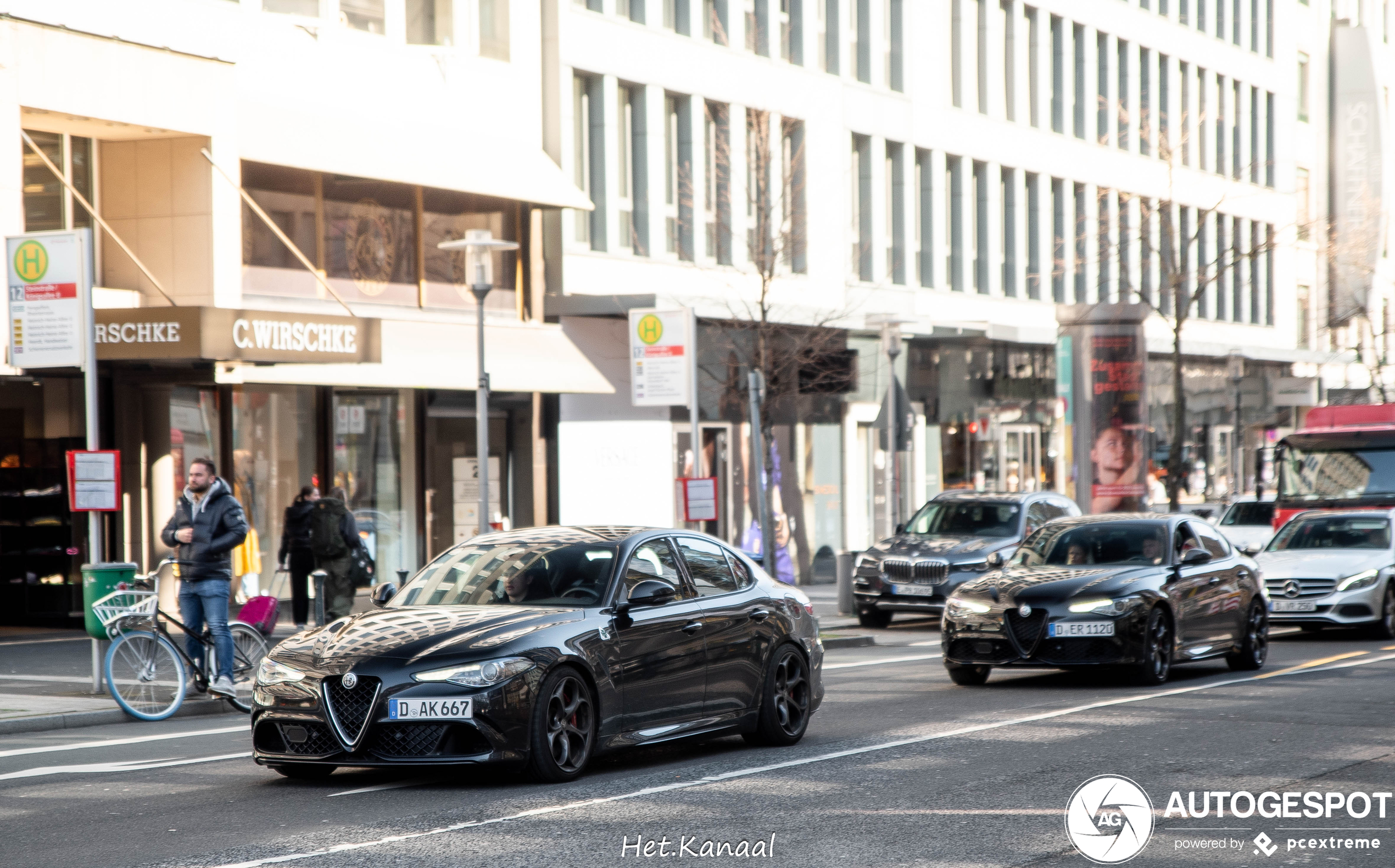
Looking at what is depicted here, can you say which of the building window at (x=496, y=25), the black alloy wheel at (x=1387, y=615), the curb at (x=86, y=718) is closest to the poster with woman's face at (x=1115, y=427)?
the black alloy wheel at (x=1387, y=615)

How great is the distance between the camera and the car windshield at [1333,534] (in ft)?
73.8

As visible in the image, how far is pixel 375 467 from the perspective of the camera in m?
24.9

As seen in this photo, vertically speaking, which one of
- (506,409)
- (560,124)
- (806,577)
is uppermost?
(560,124)

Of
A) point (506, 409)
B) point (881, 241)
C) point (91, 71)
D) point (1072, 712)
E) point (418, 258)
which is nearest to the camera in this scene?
point (1072, 712)

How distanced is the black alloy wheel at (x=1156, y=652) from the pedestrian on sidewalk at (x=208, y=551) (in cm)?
717

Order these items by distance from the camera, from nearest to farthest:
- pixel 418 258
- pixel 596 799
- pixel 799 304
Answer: pixel 596 799 → pixel 418 258 → pixel 799 304

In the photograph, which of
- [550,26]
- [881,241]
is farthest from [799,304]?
[550,26]

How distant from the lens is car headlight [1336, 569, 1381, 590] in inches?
Answer: 834

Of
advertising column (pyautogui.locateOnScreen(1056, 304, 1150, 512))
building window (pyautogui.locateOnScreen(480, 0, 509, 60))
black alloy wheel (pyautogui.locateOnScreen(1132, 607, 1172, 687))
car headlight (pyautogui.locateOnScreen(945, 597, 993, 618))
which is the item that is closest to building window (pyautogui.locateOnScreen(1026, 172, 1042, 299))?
advertising column (pyautogui.locateOnScreen(1056, 304, 1150, 512))

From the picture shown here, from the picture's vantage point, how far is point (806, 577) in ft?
109

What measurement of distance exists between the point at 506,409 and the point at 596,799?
60.8 feet

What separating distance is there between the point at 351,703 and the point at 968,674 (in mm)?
7436

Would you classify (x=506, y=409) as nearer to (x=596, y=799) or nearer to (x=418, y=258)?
(x=418, y=258)

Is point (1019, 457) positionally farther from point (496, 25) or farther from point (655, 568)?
point (655, 568)
